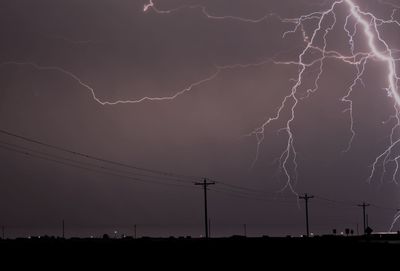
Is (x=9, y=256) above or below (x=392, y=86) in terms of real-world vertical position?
below

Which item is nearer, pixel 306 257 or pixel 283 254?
pixel 306 257

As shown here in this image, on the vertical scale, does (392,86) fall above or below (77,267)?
above

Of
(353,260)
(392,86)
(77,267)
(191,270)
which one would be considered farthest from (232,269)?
(392,86)

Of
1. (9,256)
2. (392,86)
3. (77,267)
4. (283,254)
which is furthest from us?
(392,86)

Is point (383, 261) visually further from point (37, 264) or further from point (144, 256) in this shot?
point (37, 264)

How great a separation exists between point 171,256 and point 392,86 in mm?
21056

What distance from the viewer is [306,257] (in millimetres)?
33375

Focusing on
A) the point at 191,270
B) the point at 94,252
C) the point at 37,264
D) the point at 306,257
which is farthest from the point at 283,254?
the point at 37,264

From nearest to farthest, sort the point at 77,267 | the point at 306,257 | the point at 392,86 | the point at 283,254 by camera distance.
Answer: the point at 77,267, the point at 306,257, the point at 283,254, the point at 392,86

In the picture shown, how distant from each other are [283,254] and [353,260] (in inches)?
224

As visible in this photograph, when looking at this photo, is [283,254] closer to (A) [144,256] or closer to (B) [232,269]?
(A) [144,256]

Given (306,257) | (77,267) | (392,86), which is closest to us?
(77,267)

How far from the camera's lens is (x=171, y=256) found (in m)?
A: 32.0

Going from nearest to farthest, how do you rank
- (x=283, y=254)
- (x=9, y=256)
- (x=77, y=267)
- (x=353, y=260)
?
(x=77, y=267)
(x=9, y=256)
(x=353, y=260)
(x=283, y=254)
